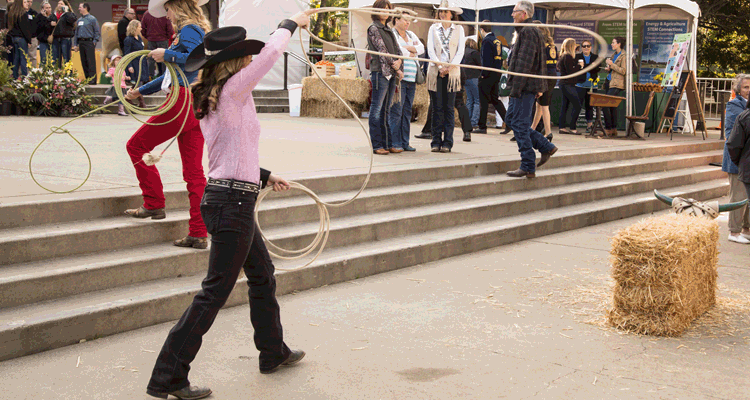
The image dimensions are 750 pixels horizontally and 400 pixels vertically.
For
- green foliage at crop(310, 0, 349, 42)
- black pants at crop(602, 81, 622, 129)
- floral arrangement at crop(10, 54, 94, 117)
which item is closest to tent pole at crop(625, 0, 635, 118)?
black pants at crop(602, 81, 622, 129)

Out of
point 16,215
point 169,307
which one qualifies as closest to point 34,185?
point 16,215

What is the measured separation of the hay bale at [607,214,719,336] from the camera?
4680mm

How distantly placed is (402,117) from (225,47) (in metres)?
6.39

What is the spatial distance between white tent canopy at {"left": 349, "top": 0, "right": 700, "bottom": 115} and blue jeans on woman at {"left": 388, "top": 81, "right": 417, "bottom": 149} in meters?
5.71

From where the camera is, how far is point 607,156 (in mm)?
11164

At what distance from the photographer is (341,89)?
51.9ft

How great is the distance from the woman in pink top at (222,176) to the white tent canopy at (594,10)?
464 inches

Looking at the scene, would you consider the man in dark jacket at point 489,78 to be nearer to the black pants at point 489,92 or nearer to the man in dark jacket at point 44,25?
the black pants at point 489,92

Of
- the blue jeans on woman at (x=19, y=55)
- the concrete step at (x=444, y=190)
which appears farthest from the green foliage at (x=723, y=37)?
the blue jeans on woman at (x=19, y=55)

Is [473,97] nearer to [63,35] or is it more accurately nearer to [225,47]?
[63,35]

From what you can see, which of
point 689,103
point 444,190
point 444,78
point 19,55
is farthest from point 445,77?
point 19,55

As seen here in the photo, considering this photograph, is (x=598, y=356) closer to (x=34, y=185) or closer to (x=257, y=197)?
(x=257, y=197)

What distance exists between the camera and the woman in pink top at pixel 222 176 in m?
3.58

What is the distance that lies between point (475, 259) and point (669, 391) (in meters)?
3.18
